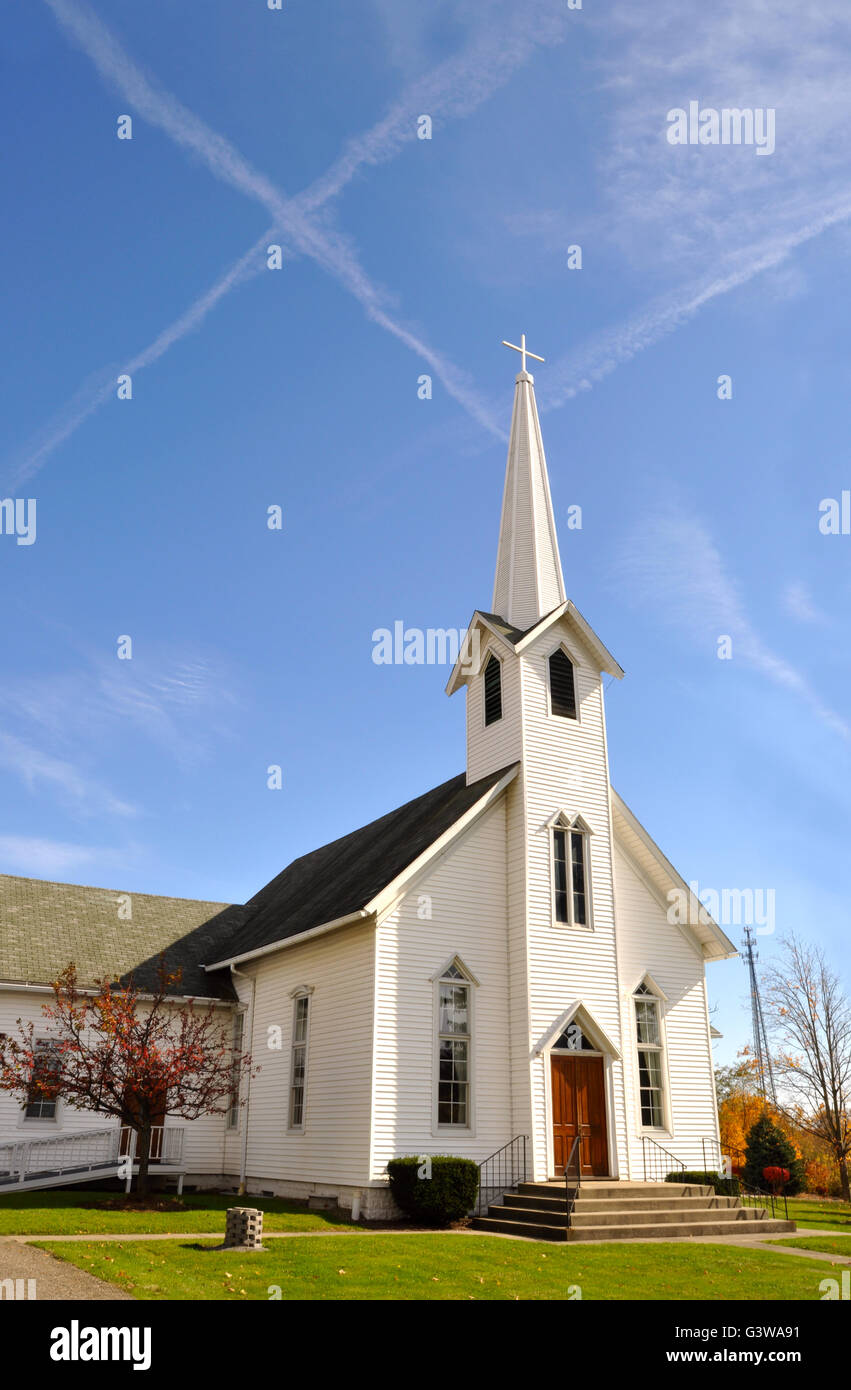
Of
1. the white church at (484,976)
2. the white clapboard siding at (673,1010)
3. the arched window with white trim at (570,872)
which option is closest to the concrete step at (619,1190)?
the white church at (484,976)

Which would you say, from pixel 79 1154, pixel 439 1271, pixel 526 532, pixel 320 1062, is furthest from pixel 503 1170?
pixel 526 532

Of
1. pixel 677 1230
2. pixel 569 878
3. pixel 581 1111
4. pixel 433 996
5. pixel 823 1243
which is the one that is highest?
pixel 569 878

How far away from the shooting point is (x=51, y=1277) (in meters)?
9.84

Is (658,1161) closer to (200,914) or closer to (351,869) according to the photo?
(351,869)

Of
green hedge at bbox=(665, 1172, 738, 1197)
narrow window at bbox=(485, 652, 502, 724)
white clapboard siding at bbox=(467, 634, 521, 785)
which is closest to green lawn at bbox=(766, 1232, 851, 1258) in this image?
green hedge at bbox=(665, 1172, 738, 1197)

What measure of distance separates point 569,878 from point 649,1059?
13.7 feet

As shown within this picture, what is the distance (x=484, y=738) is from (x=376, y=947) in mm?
6008

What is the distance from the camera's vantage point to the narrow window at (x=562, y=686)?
22094 millimetres

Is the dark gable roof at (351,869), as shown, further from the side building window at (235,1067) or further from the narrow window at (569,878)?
the narrow window at (569,878)

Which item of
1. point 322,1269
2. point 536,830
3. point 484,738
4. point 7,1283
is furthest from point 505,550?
point 7,1283

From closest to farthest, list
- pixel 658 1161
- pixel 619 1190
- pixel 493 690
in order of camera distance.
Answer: pixel 619 1190, pixel 658 1161, pixel 493 690

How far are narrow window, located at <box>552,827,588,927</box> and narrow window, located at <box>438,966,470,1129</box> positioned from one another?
2.59 metres
